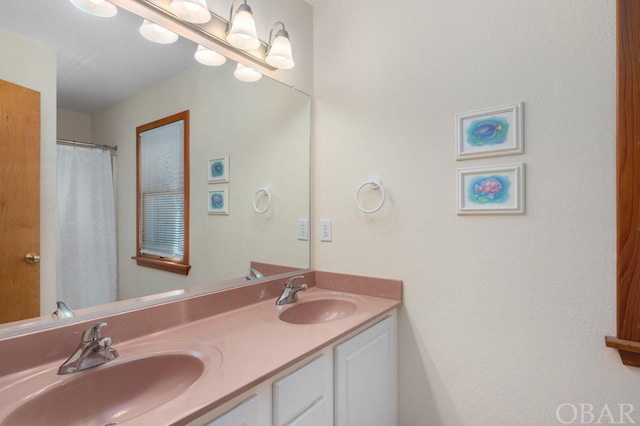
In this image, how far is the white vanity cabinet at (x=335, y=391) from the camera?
0.83 m

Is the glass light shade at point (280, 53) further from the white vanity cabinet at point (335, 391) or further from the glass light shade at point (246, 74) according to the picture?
the white vanity cabinet at point (335, 391)

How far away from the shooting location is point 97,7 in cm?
103

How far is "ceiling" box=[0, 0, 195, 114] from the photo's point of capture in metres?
0.92

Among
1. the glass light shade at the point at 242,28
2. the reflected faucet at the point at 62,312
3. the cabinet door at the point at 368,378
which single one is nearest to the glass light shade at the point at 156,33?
the glass light shade at the point at 242,28

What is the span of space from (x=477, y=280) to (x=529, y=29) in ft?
3.34

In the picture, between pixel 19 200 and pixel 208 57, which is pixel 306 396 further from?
pixel 208 57

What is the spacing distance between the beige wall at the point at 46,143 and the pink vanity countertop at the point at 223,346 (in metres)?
0.17

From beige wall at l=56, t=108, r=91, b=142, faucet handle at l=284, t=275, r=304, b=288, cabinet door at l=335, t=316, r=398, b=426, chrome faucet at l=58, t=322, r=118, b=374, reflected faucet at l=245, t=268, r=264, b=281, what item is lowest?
cabinet door at l=335, t=316, r=398, b=426

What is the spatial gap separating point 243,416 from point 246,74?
1.42 meters

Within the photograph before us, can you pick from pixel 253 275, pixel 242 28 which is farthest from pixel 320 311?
pixel 242 28

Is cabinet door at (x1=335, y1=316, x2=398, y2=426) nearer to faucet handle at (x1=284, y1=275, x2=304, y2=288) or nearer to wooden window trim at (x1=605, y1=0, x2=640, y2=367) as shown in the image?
faucet handle at (x1=284, y1=275, x2=304, y2=288)

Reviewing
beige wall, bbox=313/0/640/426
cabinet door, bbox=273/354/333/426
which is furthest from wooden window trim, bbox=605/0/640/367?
cabinet door, bbox=273/354/333/426

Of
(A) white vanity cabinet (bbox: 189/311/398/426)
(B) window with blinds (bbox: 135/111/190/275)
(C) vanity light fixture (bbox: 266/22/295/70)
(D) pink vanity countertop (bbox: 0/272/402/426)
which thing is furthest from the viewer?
(C) vanity light fixture (bbox: 266/22/295/70)

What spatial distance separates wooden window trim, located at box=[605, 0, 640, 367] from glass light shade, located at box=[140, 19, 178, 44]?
5.23 ft
